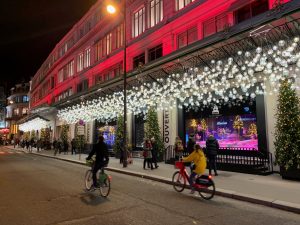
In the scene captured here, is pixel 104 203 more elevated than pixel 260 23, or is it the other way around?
pixel 260 23

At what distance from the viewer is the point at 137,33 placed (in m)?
28.3

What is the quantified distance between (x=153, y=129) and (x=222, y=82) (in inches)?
262

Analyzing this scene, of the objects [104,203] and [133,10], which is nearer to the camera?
[104,203]

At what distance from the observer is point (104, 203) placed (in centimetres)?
850

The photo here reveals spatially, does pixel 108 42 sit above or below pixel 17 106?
below

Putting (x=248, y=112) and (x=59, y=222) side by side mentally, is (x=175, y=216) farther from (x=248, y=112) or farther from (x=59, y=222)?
(x=248, y=112)

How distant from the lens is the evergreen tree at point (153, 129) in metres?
20.7

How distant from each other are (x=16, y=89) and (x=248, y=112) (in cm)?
9658

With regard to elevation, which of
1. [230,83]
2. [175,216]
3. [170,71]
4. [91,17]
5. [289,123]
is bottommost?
[175,216]

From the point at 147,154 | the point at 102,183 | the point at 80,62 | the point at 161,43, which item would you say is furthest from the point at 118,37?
the point at 102,183

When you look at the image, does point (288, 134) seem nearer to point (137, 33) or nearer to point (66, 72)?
point (137, 33)

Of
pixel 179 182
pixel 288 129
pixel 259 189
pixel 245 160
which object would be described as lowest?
pixel 259 189

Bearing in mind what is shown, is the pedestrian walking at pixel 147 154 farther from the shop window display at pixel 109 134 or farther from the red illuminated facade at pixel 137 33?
the shop window display at pixel 109 134

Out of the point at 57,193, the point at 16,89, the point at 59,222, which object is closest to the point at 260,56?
the point at 57,193
